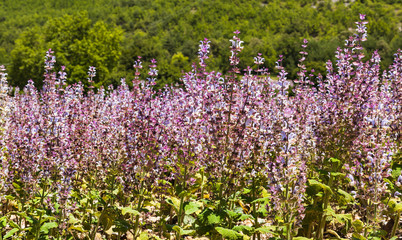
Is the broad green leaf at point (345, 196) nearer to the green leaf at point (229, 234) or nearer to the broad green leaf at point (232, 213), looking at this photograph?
the broad green leaf at point (232, 213)

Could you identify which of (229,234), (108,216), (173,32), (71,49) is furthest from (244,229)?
(173,32)

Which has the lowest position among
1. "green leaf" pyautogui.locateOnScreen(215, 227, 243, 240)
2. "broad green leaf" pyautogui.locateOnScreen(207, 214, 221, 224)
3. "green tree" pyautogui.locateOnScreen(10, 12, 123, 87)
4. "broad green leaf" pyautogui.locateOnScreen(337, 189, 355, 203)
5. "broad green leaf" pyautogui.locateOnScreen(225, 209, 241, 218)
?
"green leaf" pyautogui.locateOnScreen(215, 227, 243, 240)

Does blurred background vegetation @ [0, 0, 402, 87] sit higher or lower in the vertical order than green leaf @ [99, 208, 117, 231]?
higher

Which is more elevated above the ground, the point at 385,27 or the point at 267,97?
the point at 385,27

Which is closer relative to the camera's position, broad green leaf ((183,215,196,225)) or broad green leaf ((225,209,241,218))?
broad green leaf ((225,209,241,218))

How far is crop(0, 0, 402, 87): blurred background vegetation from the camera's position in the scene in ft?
130

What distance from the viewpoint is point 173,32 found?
363 ft

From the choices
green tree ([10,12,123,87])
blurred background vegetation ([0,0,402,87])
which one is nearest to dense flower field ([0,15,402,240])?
blurred background vegetation ([0,0,402,87])

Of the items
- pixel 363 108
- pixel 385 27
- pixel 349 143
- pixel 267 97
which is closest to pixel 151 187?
pixel 267 97

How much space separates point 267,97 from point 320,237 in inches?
96.5

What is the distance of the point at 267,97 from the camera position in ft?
19.3

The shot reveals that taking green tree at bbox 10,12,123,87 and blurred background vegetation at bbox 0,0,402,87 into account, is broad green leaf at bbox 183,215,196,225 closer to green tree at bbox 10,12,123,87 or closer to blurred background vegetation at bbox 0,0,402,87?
blurred background vegetation at bbox 0,0,402,87

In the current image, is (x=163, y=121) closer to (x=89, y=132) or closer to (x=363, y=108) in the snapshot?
(x=89, y=132)

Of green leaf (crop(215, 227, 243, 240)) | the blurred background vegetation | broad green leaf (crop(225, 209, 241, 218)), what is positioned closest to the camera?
green leaf (crop(215, 227, 243, 240))
